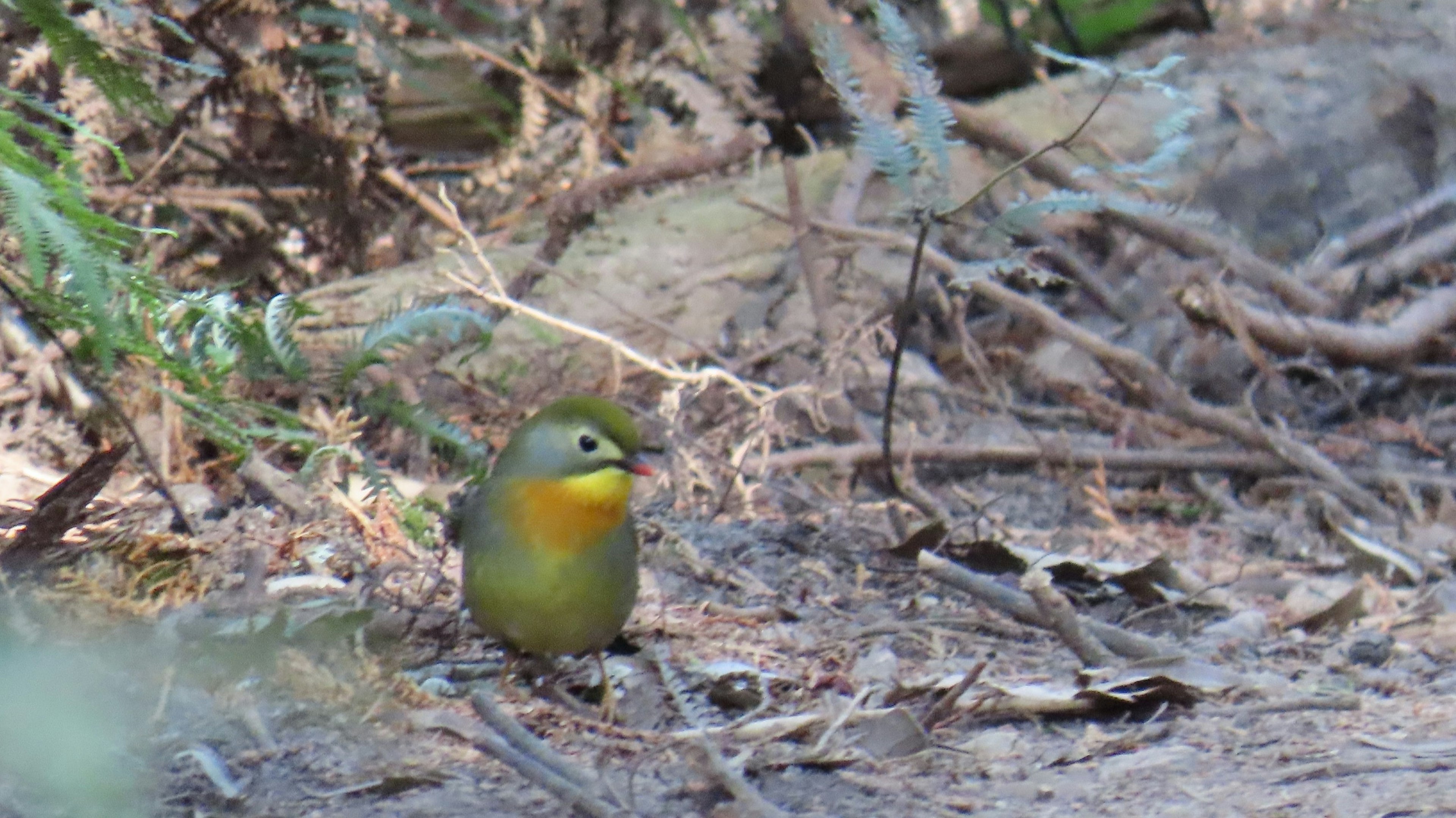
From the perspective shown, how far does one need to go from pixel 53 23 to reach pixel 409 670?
4.32ft

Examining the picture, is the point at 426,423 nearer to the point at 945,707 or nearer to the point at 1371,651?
the point at 945,707

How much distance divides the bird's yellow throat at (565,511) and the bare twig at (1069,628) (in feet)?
2.68

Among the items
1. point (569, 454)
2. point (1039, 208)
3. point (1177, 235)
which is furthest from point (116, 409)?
point (1177, 235)

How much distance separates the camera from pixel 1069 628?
2.87 m

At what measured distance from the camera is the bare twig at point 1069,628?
2.83 meters

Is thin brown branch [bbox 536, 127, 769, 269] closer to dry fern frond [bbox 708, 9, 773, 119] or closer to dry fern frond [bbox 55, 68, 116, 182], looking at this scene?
dry fern frond [bbox 708, 9, 773, 119]

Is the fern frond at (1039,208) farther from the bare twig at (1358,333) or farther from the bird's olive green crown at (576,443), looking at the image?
the bare twig at (1358,333)

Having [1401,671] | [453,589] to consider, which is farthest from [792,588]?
[1401,671]

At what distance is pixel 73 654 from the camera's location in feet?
4.28

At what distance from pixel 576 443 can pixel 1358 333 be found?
3.13m

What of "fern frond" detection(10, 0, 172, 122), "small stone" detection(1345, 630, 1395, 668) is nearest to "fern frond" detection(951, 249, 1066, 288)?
"small stone" detection(1345, 630, 1395, 668)

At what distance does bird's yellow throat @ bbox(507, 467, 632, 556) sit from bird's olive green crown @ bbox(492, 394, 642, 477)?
0.09ft

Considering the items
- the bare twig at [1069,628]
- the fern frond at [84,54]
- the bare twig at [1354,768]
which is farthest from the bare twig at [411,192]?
the bare twig at [1354,768]

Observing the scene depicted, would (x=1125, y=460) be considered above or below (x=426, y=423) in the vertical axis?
below
